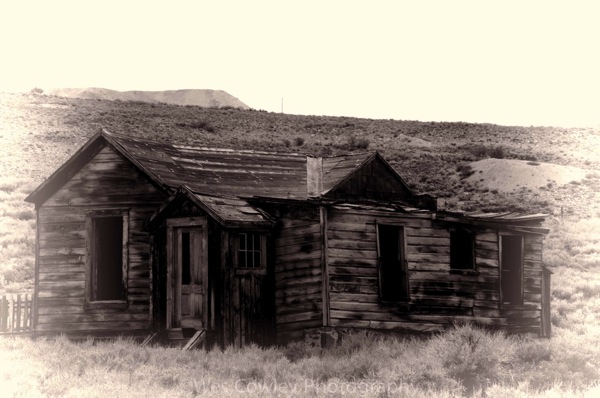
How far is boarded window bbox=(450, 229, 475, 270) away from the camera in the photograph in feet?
68.9

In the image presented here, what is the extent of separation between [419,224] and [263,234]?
3124 mm

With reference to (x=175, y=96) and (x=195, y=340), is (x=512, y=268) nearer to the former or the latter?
(x=195, y=340)

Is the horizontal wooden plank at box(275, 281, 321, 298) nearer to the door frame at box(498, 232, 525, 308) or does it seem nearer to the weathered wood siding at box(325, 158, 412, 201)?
the weathered wood siding at box(325, 158, 412, 201)

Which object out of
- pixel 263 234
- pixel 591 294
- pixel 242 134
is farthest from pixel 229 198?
pixel 242 134

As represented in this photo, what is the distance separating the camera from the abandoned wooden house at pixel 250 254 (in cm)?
1877

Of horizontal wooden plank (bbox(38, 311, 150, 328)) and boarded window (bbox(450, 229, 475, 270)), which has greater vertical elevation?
boarded window (bbox(450, 229, 475, 270))

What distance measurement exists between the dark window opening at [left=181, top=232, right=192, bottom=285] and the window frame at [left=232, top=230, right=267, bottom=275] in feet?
2.82

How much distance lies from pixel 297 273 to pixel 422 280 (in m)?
2.61

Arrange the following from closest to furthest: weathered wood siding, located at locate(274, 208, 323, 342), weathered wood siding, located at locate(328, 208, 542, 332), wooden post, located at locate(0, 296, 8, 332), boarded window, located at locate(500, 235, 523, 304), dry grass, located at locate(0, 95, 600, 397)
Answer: dry grass, located at locate(0, 95, 600, 397) → weathered wood siding, located at locate(274, 208, 323, 342) → weathered wood siding, located at locate(328, 208, 542, 332) → wooden post, located at locate(0, 296, 8, 332) → boarded window, located at locate(500, 235, 523, 304)

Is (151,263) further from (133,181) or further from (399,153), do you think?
(399,153)

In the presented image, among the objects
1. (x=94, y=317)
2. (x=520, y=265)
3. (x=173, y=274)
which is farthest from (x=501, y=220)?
(x=94, y=317)

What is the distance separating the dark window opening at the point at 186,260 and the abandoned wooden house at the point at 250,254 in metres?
0.03

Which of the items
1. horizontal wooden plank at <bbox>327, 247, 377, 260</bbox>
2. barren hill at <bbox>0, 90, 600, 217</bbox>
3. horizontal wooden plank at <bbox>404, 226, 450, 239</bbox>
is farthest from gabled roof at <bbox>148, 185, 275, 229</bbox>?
barren hill at <bbox>0, 90, 600, 217</bbox>

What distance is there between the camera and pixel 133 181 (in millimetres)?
20031
